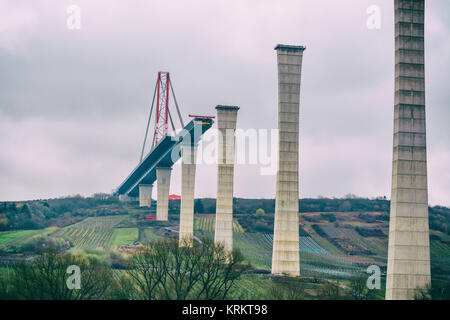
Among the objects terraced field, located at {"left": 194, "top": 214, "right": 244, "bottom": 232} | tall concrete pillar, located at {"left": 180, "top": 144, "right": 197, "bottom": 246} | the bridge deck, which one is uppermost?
the bridge deck

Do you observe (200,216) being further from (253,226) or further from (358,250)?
(358,250)

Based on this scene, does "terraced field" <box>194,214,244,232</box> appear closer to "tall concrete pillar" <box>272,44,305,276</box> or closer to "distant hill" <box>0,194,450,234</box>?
"distant hill" <box>0,194,450,234</box>

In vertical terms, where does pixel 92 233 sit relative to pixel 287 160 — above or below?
below

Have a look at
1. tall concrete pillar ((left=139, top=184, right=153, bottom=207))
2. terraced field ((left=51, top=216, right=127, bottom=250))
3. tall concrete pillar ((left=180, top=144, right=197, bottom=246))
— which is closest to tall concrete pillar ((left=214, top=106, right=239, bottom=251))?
tall concrete pillar ((left=180, top=144, right=197, bottom=246))

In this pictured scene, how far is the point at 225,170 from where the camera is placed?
83438 millimetres

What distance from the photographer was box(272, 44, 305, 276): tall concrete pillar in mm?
68688

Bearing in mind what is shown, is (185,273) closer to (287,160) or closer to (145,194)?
(287,160)

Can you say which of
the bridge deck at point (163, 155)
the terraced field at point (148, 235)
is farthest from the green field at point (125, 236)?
the bridge deck at point (163, 155)

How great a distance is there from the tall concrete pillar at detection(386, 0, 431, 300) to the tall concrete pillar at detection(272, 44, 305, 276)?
1938cm

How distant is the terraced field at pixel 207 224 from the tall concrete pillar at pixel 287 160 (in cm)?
7963

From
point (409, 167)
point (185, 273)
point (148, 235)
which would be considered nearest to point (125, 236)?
point (148, 235)

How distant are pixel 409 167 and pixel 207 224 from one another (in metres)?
111

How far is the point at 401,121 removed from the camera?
4972 centimetres
